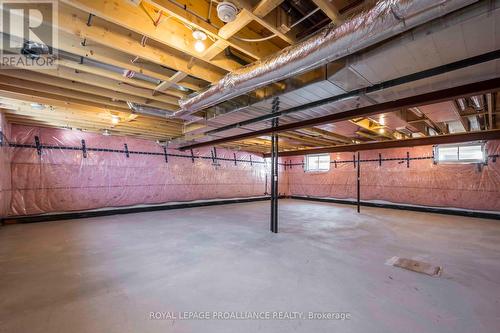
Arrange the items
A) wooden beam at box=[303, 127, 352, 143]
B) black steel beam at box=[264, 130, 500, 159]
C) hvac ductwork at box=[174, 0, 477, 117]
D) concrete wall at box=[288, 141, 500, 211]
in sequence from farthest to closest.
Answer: concrete wall at box=[288, 141, 500, 211], wooden beam at box=[303, 127, 352, 143], black steel beam at box=[264, 130, 500, 159], hvac ductwork at box=[174, 0, 477, 117]

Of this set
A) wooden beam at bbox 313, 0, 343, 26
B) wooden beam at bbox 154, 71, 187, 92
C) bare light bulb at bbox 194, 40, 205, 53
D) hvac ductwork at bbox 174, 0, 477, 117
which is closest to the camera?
hvac ductwork at bbox 174, 0, 477, 117

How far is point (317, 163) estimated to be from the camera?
357 inches

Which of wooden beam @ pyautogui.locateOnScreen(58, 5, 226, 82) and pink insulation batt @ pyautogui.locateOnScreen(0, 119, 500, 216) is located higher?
wooden beam @ pyautogui.locateOnScreen(58, 5, 226, 82)

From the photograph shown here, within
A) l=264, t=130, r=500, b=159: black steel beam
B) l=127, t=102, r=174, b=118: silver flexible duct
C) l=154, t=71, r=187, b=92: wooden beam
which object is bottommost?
l=264, t=130, r=500, b=159: black steel beam

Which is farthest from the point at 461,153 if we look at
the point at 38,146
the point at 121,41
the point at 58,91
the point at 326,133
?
the point at 38,146

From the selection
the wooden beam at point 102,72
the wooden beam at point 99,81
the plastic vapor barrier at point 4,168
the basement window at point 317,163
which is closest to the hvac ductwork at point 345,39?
the wooden beam at point 102,72

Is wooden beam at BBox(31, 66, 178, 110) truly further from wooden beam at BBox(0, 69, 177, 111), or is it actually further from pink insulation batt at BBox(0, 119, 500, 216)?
pink insulation batt at BBox(0, 119, 500, 216)

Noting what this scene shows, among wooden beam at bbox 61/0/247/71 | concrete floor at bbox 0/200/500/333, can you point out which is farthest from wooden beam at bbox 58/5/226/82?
concrete floor at bbox 0/200/500/333

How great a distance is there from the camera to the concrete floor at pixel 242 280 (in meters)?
1.53

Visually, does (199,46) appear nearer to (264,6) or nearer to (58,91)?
(264,6)

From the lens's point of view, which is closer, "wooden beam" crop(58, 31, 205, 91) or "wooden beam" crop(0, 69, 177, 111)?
"wooden beam" crop(58, 31, 205, 91)

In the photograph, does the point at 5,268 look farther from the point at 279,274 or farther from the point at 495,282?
the point at 495,282

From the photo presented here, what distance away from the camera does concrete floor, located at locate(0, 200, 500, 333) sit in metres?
1.53

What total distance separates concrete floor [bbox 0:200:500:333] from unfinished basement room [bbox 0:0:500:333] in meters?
0.02
